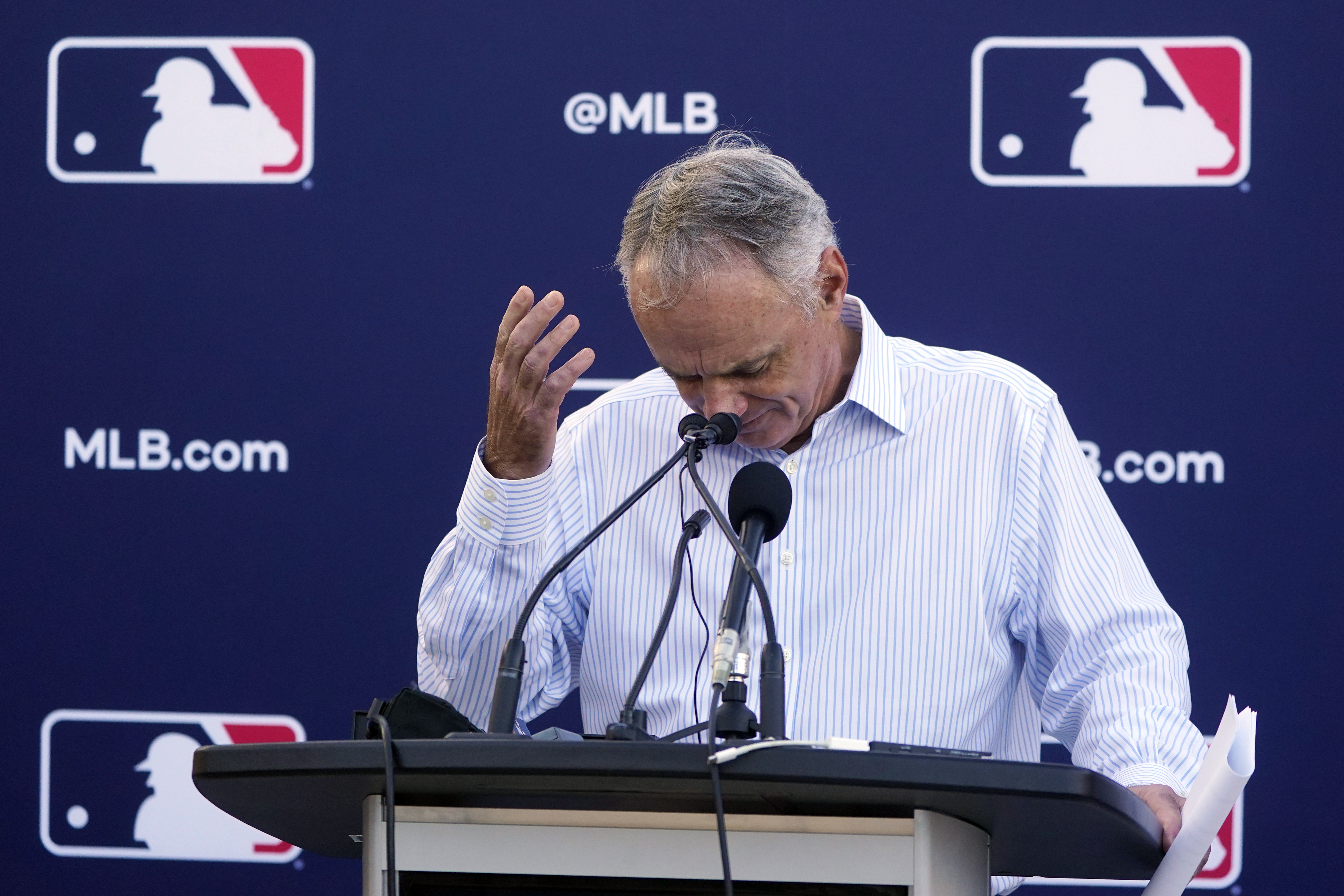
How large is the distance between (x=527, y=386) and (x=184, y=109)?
4.37 ft

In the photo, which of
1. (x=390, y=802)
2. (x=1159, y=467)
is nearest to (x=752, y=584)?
(x=390, y=802)

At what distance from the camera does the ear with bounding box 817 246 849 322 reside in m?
1.51

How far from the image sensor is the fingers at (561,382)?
130cm

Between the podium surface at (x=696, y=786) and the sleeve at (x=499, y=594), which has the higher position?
the sleeve at (x=499, y=594)

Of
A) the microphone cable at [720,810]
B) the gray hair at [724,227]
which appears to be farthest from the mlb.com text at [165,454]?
the microphone cable at [720,810]

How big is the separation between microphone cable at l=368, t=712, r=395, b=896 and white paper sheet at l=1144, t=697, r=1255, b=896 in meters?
0.57

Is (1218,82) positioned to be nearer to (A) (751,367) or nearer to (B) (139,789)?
(A) (751,367)

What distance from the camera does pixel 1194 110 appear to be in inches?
83.2

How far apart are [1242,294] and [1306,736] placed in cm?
70

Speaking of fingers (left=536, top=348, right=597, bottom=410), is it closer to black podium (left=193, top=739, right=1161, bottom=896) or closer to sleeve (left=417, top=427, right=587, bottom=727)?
sleeve (left=417, top=427, right=587, bottom=727)

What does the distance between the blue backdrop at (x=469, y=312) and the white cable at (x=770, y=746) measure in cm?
141

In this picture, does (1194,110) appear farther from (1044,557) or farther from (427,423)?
(427,423)

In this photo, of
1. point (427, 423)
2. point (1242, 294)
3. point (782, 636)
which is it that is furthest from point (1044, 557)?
point (427, 423)

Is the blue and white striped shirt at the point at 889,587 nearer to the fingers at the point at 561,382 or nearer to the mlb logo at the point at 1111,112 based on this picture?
the fingers at the point at 561,382
